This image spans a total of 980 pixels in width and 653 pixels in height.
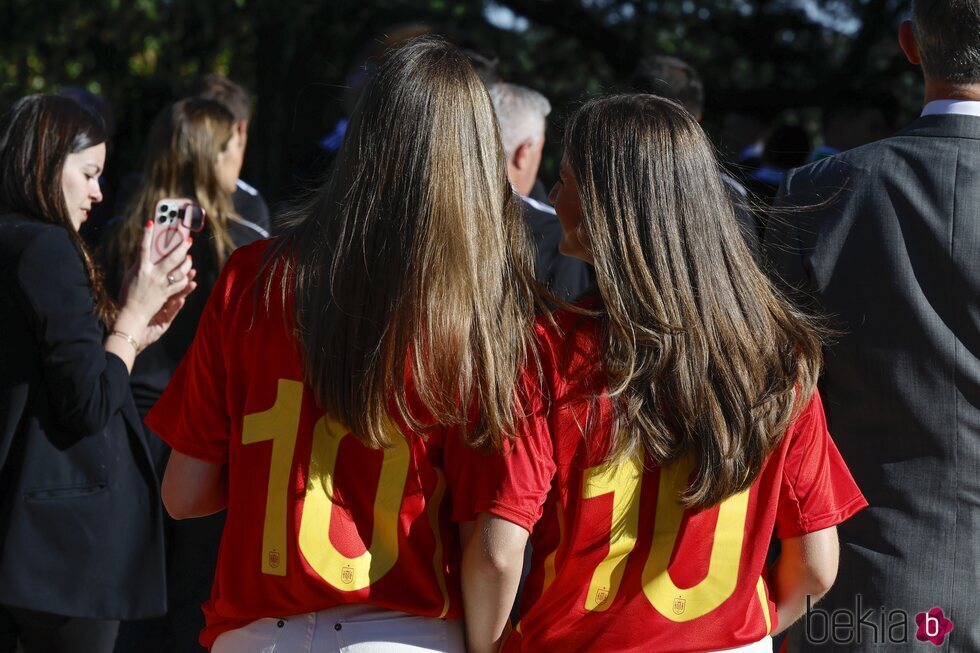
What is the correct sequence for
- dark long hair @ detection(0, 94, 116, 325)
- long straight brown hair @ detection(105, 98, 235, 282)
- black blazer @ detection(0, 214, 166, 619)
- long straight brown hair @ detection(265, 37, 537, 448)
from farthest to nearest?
long straight brown hair @ detection(105, 98, 235, 282) < dark long hair @ detection(0, 94, 116, 325) < black blazer @ detection(0, 214, 166, 619) < long straight brown hair @ detection(265, 37, 537, 448)

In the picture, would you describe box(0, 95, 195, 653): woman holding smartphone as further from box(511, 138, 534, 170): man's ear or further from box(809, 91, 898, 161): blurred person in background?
box(809, 91, 898, 161): blurred person in background

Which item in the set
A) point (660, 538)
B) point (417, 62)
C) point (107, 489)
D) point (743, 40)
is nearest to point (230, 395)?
point (417, 62)

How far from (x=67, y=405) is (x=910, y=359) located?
6.21ft

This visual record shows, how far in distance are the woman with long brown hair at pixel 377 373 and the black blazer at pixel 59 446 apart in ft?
3.11

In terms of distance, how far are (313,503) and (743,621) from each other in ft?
2.39

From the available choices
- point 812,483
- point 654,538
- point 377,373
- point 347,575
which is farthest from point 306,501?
point 812,483

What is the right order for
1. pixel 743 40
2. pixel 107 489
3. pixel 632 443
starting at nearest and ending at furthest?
pixel 632 443
pixel 107 489
pixel 743 40

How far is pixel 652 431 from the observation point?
5.71 feet

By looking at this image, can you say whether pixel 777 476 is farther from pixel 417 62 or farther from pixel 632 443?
pixel 417 62

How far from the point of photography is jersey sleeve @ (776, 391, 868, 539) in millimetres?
1834

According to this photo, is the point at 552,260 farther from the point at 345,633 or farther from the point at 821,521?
the point at 345,633

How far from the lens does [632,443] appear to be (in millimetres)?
1740

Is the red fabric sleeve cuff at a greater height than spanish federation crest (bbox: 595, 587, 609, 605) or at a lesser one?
greater

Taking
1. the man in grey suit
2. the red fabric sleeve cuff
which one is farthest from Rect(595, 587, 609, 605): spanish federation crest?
the man in grey suit
